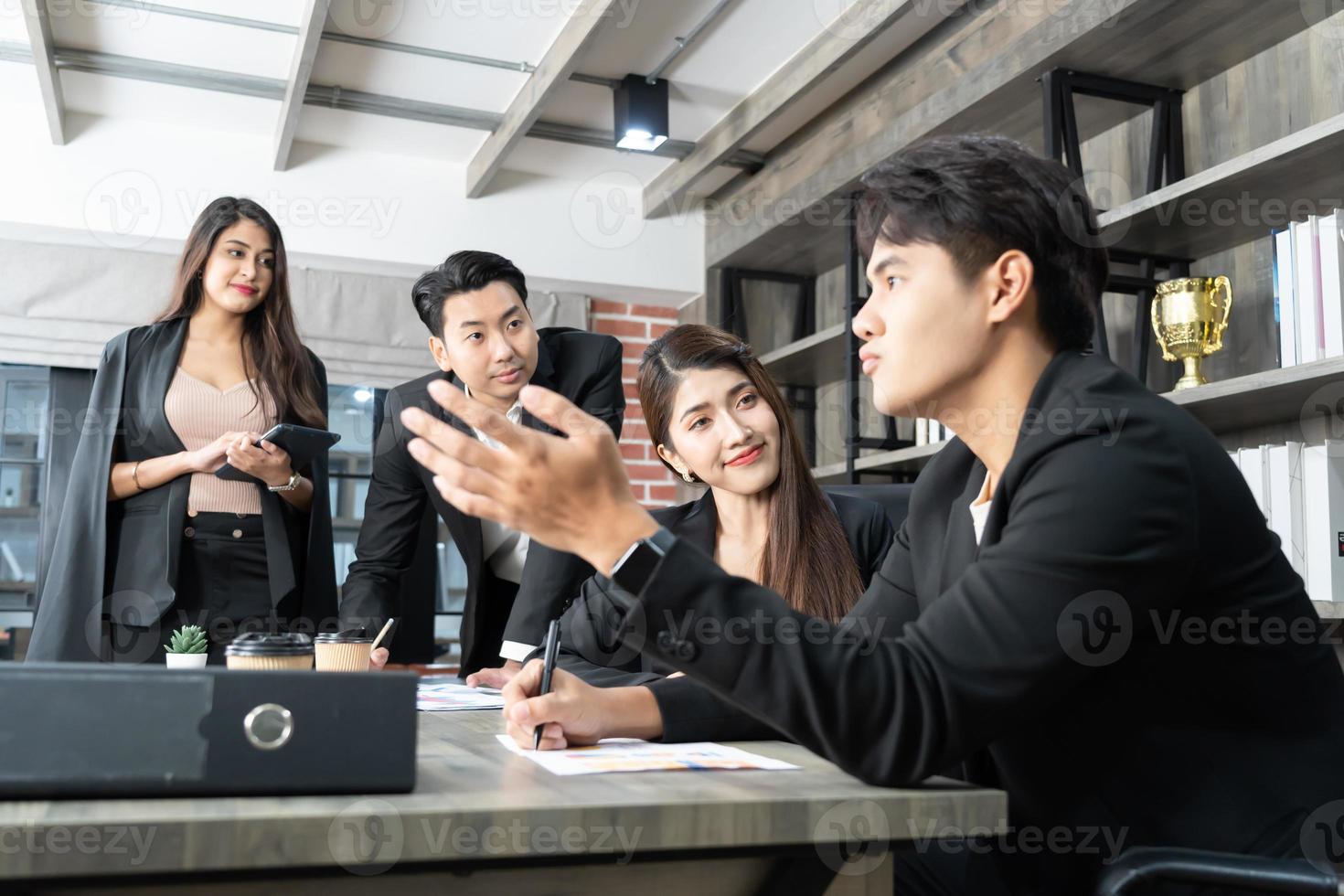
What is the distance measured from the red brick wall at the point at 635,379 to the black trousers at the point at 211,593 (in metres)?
2.12

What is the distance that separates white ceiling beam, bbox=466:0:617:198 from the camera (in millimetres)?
3168

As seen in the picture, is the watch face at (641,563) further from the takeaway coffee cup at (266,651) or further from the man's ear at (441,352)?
the man's ear at (441,352)

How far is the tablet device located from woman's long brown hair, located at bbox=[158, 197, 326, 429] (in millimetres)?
249

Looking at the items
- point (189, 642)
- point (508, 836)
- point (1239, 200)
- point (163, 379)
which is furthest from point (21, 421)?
point (508, 836)

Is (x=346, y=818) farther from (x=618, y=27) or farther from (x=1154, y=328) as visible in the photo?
(x=618, y=27)

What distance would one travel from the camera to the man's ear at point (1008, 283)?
3.58ft

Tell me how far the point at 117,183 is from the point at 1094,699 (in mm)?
3807

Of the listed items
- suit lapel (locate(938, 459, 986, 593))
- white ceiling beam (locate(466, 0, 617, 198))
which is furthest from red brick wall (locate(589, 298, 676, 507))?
suit lapel (locate(938, 459, 986, 593))

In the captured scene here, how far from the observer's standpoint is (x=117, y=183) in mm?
3912

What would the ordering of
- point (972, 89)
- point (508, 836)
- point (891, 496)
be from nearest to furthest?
point (508, 836), point (891, 496), point (972, 89)

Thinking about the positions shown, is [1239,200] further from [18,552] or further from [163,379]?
[18,552]

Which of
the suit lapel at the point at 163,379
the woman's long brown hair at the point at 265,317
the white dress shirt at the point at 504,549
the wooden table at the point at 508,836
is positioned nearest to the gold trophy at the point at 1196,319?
the white dress shirt at the point at 504,549

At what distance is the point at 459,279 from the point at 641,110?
1.30 metres

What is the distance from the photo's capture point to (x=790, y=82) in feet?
11.8
